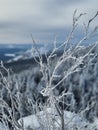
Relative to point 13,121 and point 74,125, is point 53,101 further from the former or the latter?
point 74,125

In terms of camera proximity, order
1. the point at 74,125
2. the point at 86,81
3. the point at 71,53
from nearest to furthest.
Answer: the point at 71,53 < the point at 74,125 < the point at 86,81

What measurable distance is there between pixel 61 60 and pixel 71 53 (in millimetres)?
103

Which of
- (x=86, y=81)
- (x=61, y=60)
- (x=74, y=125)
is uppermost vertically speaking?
(x=61, y=60)

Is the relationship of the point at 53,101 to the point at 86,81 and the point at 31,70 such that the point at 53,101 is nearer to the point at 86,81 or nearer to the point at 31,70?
the point at 86,81

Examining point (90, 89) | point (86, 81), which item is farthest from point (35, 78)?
point (90, 89)

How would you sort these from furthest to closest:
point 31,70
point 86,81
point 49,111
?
1. point 31,70
2. point 86,81
3. point 49,111

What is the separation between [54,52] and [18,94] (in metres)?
0.55

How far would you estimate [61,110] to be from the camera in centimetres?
395

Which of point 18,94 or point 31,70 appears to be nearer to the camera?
point 18,94

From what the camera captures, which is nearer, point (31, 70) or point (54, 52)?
point (54, 52)

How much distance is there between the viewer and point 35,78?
50.1 m

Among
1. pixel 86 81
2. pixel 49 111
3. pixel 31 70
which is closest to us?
pixel 49 111

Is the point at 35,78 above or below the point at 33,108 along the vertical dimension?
below

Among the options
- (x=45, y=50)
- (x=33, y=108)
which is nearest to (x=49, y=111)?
(x=33, y=108)
